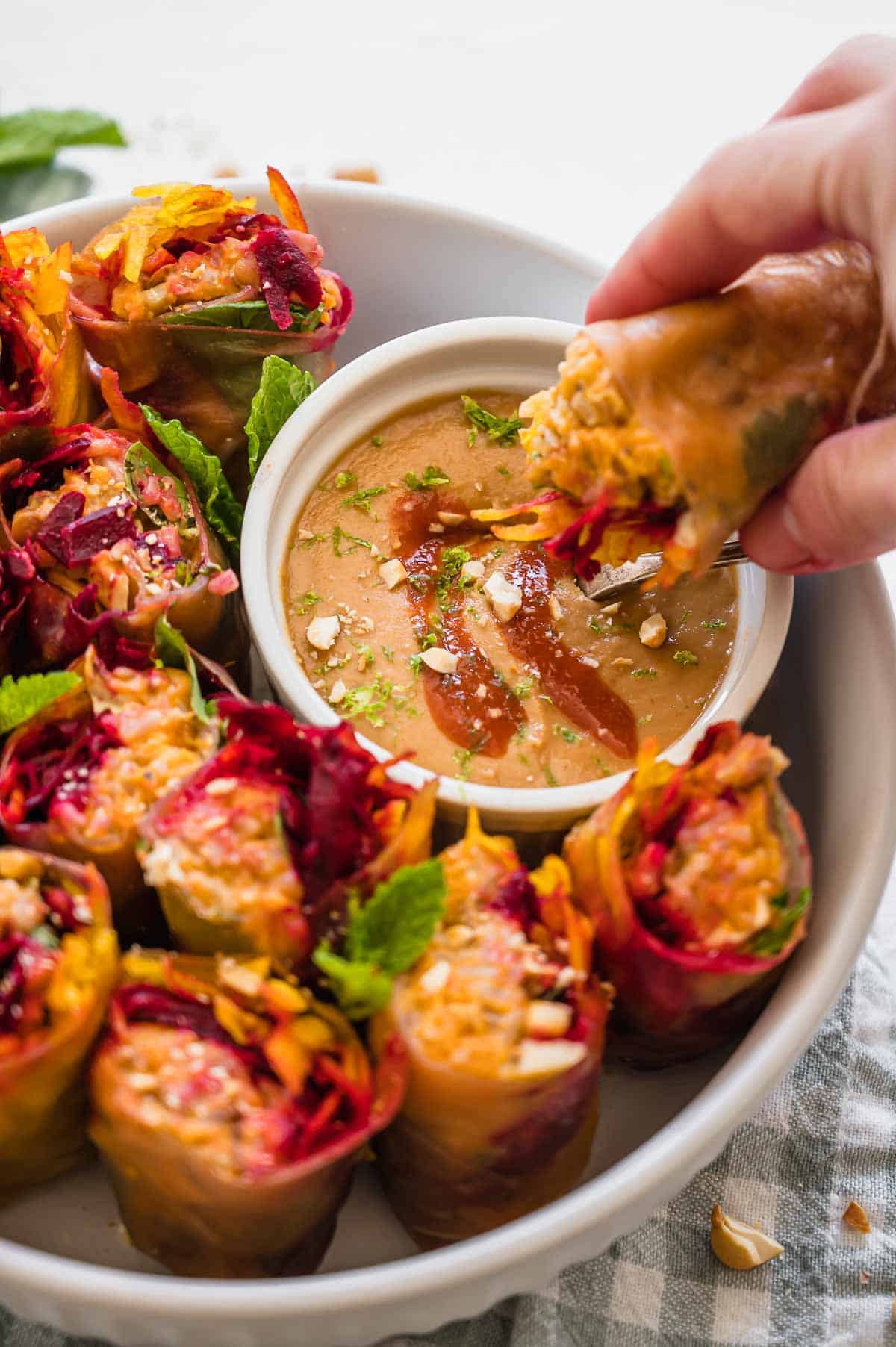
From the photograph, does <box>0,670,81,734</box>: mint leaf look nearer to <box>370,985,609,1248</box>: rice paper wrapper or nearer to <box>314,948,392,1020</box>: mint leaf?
<box>314,948,392,1020</box>: mint leaf

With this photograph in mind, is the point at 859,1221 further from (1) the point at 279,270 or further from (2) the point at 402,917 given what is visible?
(1) the point at 279,270

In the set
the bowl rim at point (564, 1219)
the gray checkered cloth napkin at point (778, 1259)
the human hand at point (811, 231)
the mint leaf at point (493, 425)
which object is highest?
the human hand at point (811, 231)

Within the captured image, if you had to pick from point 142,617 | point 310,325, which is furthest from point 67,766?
point 310,325

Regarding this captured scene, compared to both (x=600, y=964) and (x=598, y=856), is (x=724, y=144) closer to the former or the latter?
(x=598, y=856)

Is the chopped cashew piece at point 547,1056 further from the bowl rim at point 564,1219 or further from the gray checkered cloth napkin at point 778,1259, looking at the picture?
the gray checkered cloth napkin at point 778,1259

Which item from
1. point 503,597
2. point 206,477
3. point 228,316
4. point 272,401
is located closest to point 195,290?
point 228,316

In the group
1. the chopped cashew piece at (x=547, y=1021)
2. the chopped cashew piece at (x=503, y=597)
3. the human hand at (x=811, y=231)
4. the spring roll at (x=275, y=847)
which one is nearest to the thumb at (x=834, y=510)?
the human hand at (x=811, y=231)
